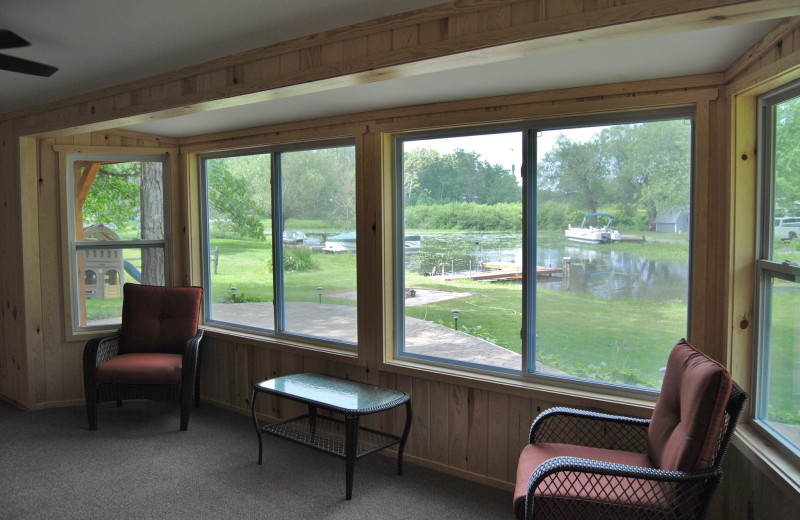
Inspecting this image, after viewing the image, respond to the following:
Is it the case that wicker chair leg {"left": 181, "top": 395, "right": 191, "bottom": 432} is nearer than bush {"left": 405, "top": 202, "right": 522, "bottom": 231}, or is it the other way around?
bush {"left": 405, "top": 202, "right": 522, "bottom": 231}

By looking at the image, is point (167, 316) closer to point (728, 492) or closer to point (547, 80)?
point (547, 80)

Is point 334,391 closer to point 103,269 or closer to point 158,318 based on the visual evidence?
point 158,318

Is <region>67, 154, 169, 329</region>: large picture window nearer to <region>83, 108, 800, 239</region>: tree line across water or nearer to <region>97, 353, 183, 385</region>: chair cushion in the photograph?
<region>83, 108, 800, 239</region>: tree line across water

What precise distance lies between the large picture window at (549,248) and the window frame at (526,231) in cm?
1

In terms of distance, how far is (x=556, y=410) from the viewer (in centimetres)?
259

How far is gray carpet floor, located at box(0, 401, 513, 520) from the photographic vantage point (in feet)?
9.62

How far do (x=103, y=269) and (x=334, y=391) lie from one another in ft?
8.61

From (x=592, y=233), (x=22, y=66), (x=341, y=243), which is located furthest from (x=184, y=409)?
(x=592, y=233)

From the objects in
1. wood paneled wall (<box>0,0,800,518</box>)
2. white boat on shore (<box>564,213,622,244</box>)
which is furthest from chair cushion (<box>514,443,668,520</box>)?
white boat on shore (<box>564,213,622,244</box>)

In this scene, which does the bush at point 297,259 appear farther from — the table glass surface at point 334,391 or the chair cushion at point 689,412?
the chair cushion at point 689,412

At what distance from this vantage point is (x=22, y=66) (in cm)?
261

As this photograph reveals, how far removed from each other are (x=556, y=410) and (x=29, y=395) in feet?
13.5

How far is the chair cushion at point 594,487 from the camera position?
2070 millimetres

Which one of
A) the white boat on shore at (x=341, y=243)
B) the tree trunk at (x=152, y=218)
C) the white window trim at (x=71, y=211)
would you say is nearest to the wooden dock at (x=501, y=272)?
the white boat on shore at (x=341, y=243)
